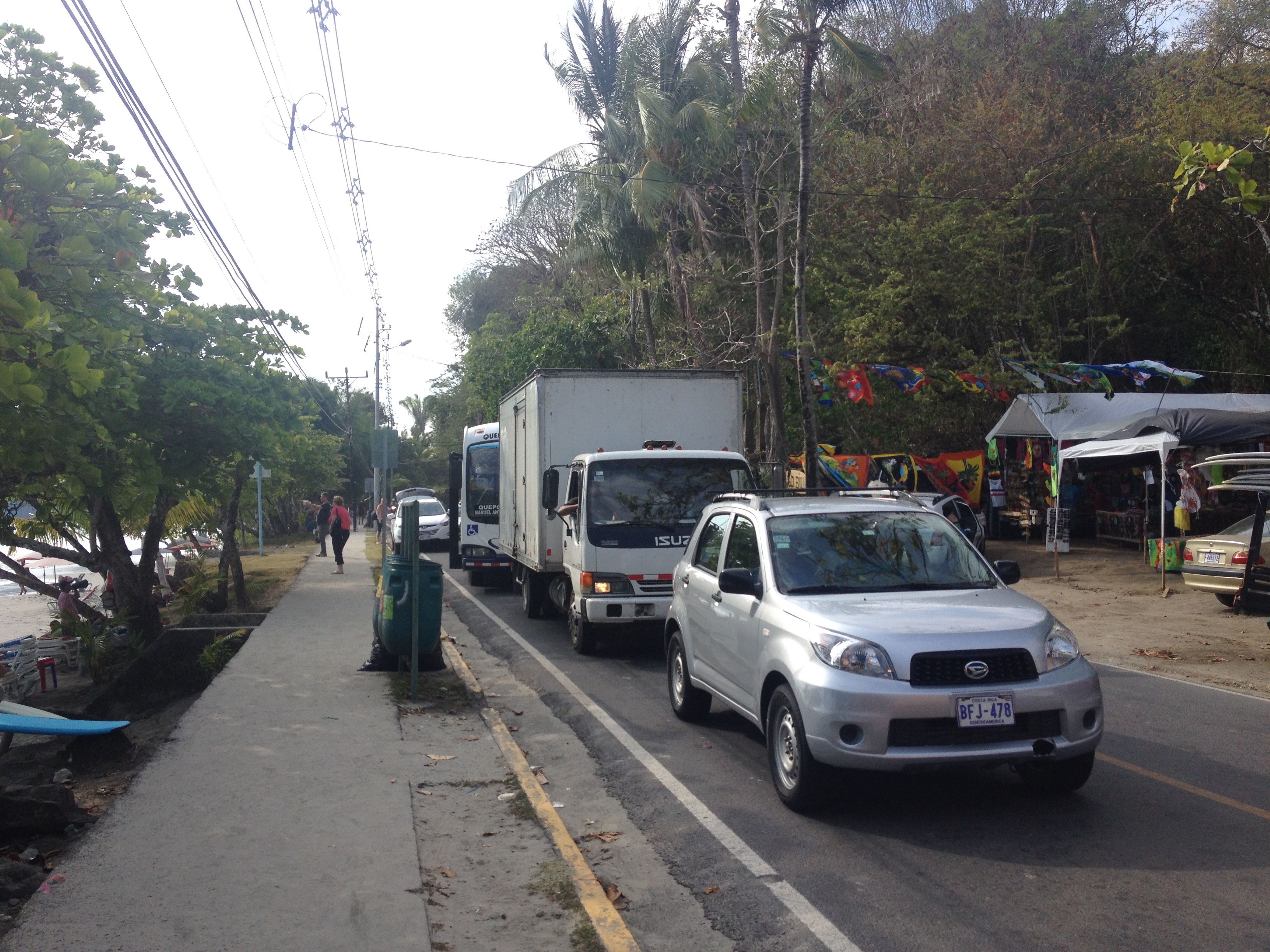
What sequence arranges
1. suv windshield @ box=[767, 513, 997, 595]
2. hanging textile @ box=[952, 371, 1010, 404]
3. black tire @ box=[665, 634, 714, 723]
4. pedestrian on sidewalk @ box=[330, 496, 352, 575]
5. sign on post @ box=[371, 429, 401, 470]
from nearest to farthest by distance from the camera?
suv windshield @ box=[767, 513, 997, 595] → black tire @ box=[665, 634, 714, 723] → sign on post @ box=[371, 429, 401, 470] → hanging textile @ box=[952, 371, 1010, 404] → pedestrian on sidewalk @ box=[330, 496, 352, 575]

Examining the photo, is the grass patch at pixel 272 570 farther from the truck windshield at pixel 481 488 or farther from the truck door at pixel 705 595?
the truck door at pixel 705 595

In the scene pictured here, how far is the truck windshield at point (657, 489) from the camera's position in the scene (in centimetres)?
1180

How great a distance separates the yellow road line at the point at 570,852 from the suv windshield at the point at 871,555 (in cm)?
193

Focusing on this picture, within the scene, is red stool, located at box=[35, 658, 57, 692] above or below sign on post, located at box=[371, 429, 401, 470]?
below

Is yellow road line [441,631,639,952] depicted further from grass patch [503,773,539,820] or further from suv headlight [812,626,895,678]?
suv headlight [812,626,895,678]

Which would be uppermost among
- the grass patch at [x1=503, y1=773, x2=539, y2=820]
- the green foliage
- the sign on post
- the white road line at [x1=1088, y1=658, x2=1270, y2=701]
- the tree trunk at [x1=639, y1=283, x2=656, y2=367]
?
the tree trunk at [x1=639, y1=283, x2=656, y2=367]

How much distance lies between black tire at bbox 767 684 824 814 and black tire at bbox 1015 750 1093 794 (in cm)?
125

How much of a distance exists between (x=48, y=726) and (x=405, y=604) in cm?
342

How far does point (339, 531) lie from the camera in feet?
80.1

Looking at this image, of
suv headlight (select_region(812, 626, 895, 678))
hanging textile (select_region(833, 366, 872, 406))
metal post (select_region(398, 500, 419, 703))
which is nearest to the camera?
suv headlight (select_region(812, 626, 895, 678))

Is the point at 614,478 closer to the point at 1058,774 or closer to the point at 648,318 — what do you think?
the point at 1058,774

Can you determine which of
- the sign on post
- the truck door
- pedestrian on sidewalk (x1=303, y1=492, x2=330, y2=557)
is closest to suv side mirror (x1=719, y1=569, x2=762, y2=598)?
the truck door

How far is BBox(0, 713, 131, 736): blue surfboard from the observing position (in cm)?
731

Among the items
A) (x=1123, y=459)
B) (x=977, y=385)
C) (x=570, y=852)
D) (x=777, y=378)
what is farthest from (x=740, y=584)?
(x=1123, y=459)
